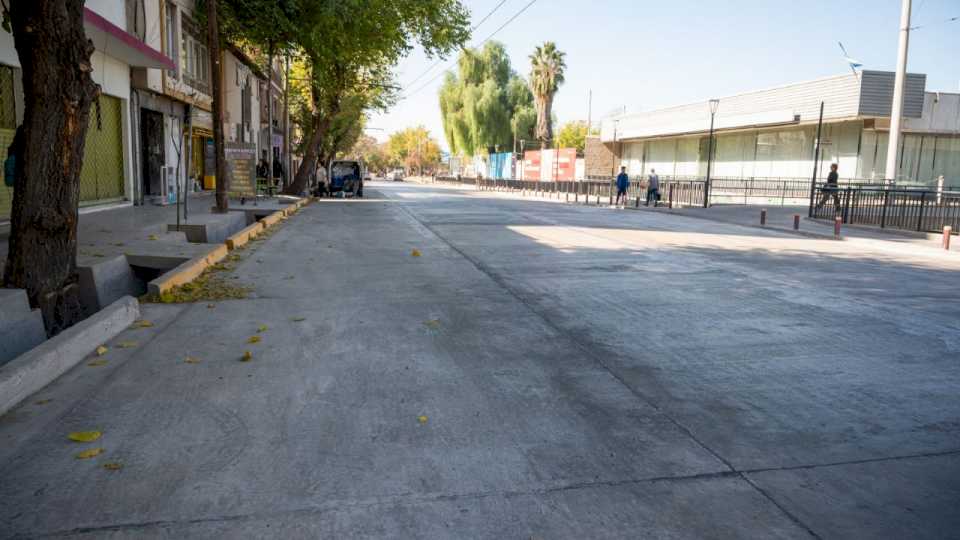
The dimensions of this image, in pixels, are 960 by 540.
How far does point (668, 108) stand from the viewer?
4734cm

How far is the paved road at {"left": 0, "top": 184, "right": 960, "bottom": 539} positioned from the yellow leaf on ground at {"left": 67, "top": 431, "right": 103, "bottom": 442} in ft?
0.25

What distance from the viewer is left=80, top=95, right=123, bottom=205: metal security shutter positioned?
17.4 metres

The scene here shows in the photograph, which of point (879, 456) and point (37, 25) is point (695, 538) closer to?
point (879, 456)

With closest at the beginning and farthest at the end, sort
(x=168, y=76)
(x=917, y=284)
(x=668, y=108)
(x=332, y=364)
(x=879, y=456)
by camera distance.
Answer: (x=879, y=456), (x=332, y=364), (x=917, y=284), (x=168, y=76), (x=668, y=108)

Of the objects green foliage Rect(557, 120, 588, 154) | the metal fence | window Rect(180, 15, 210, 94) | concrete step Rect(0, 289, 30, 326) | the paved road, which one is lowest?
the paved road

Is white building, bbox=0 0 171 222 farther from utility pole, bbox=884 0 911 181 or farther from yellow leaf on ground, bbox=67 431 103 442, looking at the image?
utility pole, bbox=884 0 911 181

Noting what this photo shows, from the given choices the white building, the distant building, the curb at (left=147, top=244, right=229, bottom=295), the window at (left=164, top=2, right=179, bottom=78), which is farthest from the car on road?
the curb at (left=147, top=244, right=229, bottom=295)

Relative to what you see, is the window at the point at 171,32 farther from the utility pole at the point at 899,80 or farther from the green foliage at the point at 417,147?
the green foliage at the point at 417,147

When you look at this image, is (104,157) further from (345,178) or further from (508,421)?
(345,178)

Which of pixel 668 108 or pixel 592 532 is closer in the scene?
pixel 592 532

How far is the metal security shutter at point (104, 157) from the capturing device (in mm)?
17375

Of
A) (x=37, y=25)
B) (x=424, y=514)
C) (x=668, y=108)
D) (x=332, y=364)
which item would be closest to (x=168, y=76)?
(x=37, y=25)

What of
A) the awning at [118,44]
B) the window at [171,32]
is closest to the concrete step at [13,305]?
the awning at [118,44]

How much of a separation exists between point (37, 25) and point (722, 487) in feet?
20.8
